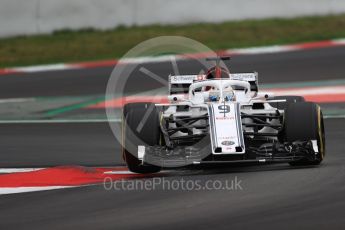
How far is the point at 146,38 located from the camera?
24.0 m

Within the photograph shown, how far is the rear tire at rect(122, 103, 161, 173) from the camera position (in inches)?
440

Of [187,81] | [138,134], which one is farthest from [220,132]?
[187,81]

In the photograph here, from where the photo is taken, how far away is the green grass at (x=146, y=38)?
2344cm

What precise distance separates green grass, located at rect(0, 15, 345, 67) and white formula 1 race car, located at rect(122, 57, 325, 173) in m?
11.3

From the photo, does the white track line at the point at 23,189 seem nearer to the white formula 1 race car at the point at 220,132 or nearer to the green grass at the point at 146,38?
the white formula 1 race car at the point at 220,132

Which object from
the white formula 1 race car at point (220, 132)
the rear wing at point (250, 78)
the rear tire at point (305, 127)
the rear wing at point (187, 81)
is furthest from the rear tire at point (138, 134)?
the rear wing at point (250, 78)

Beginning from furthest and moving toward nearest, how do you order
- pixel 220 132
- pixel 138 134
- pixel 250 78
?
pixel 250 78 < pixel 138 134 < pixel 220 132

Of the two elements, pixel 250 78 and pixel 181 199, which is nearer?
pixel 181 199

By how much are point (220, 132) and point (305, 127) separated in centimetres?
99

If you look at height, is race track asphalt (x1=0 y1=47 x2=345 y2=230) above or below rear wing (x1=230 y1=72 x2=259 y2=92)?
below

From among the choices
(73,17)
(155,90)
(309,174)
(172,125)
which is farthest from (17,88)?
(309,174)

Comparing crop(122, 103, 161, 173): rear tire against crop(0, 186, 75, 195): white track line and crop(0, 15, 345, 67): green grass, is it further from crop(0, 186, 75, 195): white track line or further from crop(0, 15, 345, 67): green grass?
crop(0, 15, 345, 67): green grass

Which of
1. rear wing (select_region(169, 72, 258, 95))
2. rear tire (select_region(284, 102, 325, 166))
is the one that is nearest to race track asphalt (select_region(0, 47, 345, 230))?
rear tire (select_region(284, 102, 325, 166))

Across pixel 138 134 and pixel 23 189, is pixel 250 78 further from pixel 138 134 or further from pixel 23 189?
pixel 23 189
